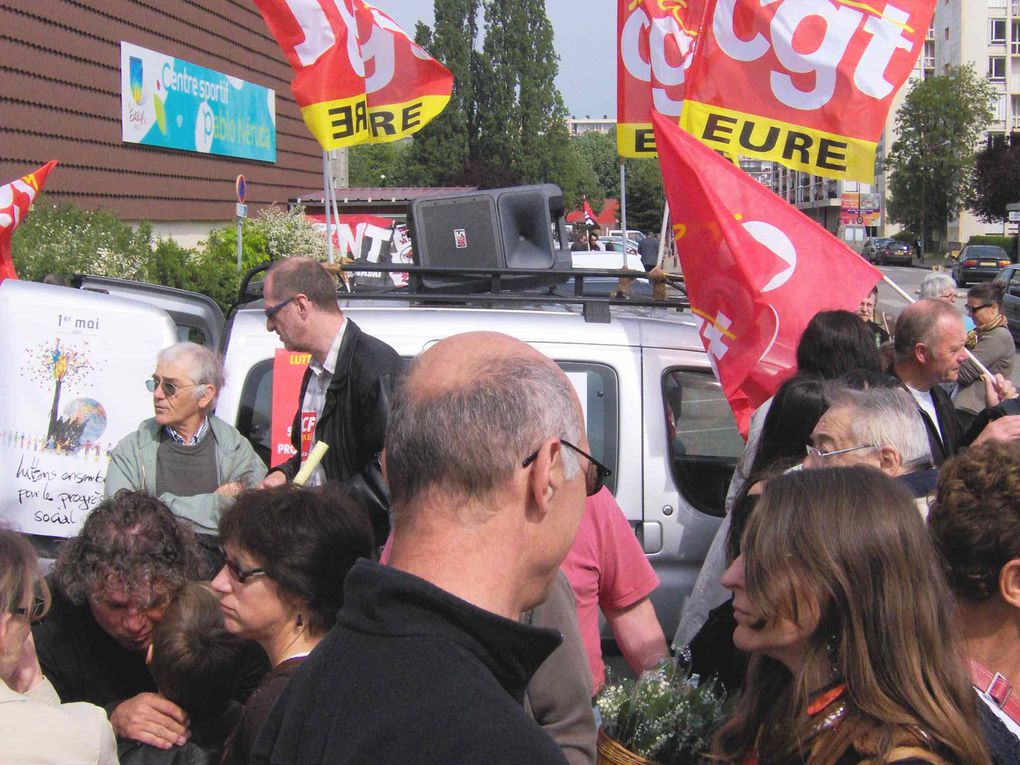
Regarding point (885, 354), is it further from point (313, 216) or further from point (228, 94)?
point (313, 216)

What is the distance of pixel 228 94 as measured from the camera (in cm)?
2097

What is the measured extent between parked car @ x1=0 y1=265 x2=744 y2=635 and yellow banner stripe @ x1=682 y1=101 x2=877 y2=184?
1.18m

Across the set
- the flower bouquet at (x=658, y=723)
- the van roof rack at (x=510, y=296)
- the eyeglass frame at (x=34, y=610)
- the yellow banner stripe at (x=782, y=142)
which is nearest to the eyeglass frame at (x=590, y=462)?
the flower bouquet at (x=658, y=723)

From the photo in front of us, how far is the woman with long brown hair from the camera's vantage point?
1690 millimetres

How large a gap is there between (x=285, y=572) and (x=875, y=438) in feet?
5.37

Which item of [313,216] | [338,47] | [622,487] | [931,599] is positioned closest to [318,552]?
[931,599]

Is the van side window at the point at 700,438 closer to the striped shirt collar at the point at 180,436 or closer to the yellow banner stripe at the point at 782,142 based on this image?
the yellow banner stripe at the point at 782,142

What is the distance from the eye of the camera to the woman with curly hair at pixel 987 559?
2.04 m

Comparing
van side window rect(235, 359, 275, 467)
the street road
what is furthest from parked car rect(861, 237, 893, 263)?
van side window rect(235, 359, 275, 467)

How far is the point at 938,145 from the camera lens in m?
62.5

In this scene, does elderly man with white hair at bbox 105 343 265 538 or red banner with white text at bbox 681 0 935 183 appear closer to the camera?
elderly man with white hair at bbox 105 343 265 538

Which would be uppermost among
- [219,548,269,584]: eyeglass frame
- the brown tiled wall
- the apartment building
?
the apartment building

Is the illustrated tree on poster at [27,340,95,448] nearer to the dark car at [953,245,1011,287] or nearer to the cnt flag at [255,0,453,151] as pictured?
the cnt flag at [255,0,453,151]

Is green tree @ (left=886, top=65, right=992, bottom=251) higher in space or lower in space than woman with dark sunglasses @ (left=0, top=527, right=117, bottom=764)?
higher
